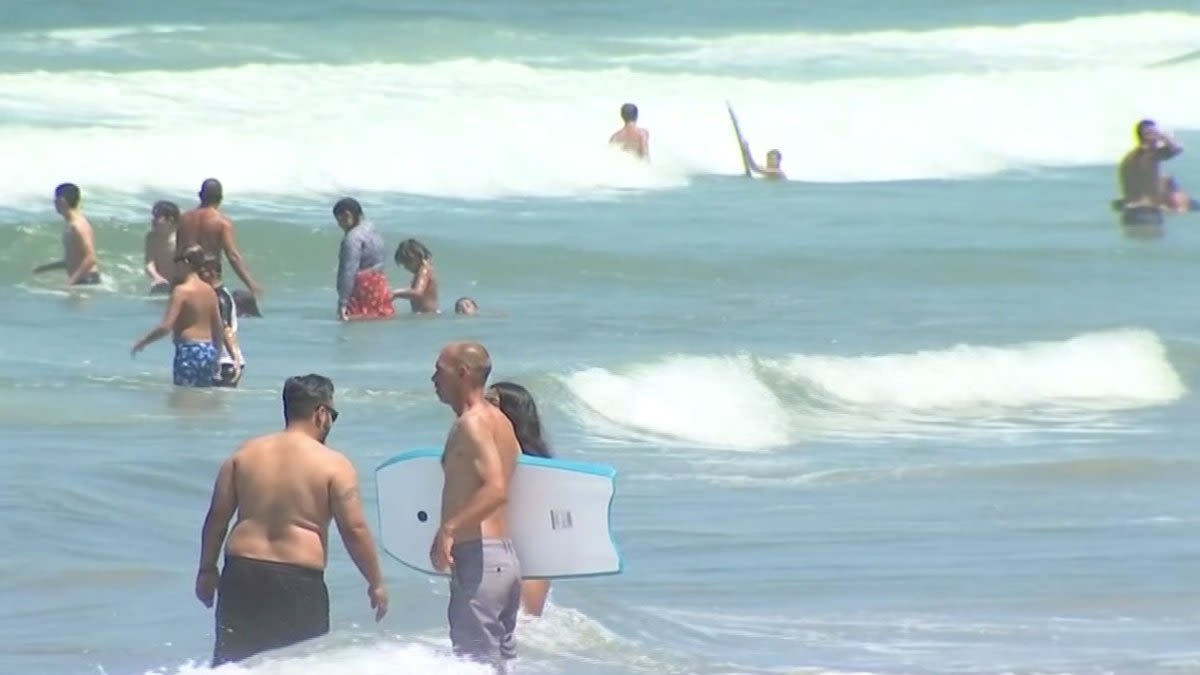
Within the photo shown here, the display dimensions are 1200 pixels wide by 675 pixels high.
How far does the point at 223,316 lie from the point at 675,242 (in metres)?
9.38

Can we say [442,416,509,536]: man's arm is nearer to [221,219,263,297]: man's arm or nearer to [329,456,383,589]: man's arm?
[329,456,383,589]: man's arm

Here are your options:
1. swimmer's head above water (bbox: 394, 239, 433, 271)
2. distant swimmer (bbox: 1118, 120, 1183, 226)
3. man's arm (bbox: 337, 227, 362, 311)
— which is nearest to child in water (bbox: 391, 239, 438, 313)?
swimmer's head above water (bbox: 394, 239, 433, 271)

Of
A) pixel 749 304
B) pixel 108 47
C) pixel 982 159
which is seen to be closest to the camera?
pixel 749 304

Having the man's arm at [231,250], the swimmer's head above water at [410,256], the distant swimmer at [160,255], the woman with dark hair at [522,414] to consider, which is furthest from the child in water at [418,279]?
the woman with dark hair at [522,414]

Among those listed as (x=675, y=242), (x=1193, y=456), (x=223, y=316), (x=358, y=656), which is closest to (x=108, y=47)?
(x=675, y=242)

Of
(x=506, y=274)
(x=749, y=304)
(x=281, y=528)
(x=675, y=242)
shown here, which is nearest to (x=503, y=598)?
(x=281, y=528)

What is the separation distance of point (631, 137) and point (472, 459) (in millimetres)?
21324

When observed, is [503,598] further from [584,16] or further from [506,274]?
[584,16]

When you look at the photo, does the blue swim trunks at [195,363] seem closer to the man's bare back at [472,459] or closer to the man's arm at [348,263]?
the man's arm at [348,263]

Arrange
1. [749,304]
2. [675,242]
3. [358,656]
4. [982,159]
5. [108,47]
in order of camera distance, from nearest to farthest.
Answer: [358,656] < [749,304] < [675,242] < [982,159] < [108,47]

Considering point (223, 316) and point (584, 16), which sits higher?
point (584, 16)

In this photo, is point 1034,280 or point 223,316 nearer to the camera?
point 223,316

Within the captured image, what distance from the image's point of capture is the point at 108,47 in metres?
38.3

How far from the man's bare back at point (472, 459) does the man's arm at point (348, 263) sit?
9443mm
